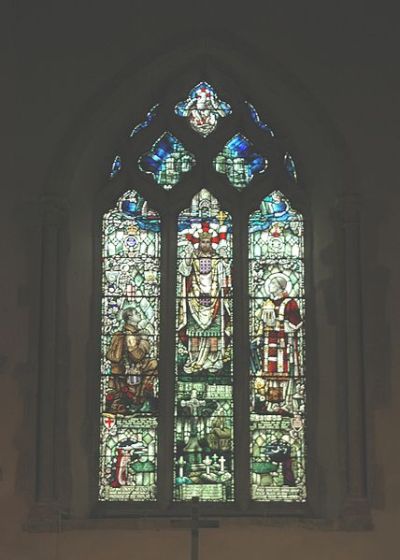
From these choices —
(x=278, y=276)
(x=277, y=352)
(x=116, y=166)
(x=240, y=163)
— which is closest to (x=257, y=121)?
(x=240, y=163)

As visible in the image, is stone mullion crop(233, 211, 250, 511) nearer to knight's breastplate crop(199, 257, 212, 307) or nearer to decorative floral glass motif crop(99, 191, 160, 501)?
knight's breastplate crop(199, 257, 212, 307)

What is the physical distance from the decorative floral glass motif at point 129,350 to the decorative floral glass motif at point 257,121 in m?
1.01

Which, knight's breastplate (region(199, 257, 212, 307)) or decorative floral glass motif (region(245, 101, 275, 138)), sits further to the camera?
decorative floral glass motif (region(245, 101, 275, 138))

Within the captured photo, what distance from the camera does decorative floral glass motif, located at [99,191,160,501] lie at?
319 inches
